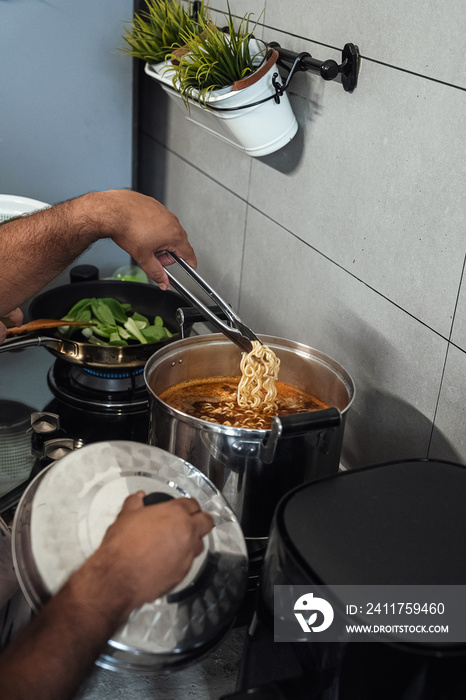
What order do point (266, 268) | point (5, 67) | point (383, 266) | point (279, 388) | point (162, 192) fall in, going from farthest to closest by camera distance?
point (162, 192) → point (5, 67) → point (266, 268) → point (279, 388) → point (383, 266)

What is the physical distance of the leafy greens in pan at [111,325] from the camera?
1.41 metres

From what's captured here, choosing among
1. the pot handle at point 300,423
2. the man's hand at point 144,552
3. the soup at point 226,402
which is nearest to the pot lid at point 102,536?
the man's hand at point 144,552

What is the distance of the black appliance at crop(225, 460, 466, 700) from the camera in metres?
0.54

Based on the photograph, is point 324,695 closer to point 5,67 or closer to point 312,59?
point 312,59

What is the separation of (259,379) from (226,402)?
0.27 ft

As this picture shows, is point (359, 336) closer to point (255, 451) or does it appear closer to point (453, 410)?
point (453, 410)

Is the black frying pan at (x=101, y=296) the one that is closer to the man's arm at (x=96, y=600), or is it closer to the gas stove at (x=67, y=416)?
the gas stove at (x=67, y=416)

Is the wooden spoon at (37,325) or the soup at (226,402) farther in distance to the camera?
the wooden spoon at (37,325)

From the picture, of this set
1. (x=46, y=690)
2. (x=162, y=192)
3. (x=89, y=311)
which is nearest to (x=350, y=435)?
(x=89, y=311)

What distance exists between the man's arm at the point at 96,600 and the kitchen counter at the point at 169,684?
22 cm

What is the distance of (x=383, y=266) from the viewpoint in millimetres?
1073

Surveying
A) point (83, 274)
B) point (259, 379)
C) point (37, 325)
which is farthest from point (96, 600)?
point (83, 274)

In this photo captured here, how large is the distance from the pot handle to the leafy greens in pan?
63 cm

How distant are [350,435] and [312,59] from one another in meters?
0.65
